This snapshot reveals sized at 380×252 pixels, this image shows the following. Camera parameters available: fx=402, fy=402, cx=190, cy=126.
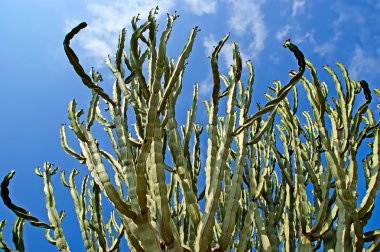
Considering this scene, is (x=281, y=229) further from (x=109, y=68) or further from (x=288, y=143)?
(x=109, y=68)

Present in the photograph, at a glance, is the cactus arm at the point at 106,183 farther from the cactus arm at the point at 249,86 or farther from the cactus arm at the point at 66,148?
the cactus arm at the point at 249,86

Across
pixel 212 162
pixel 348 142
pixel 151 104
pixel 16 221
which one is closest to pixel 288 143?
pixel 348 142

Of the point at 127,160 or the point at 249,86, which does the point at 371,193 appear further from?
the point at 127,160

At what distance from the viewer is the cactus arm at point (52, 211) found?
2457mm

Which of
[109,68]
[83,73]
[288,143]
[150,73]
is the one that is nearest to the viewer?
[83,73]

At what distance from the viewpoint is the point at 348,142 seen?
92.5 inches

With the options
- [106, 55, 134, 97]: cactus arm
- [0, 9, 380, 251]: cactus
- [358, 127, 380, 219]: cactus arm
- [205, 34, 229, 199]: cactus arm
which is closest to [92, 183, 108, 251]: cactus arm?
[0, 9, 380, 251]: cactus

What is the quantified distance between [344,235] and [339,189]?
0.26m

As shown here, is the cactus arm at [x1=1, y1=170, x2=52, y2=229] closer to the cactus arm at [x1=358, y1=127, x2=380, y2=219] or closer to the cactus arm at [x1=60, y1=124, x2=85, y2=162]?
the cactus arm at [x1=60, y1=124, x2=85, y2=162]

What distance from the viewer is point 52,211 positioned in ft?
8.53

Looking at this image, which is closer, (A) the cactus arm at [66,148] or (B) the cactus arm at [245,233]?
(B) the cactus arm at [245,233]

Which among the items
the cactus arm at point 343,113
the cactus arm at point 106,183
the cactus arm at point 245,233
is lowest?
the cactus arm at point 245,233

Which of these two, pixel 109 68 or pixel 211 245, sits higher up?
pixel 109 68

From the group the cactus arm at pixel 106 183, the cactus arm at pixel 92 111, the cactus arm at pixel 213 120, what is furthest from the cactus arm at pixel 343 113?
the cactus arm at pixel 92 111
